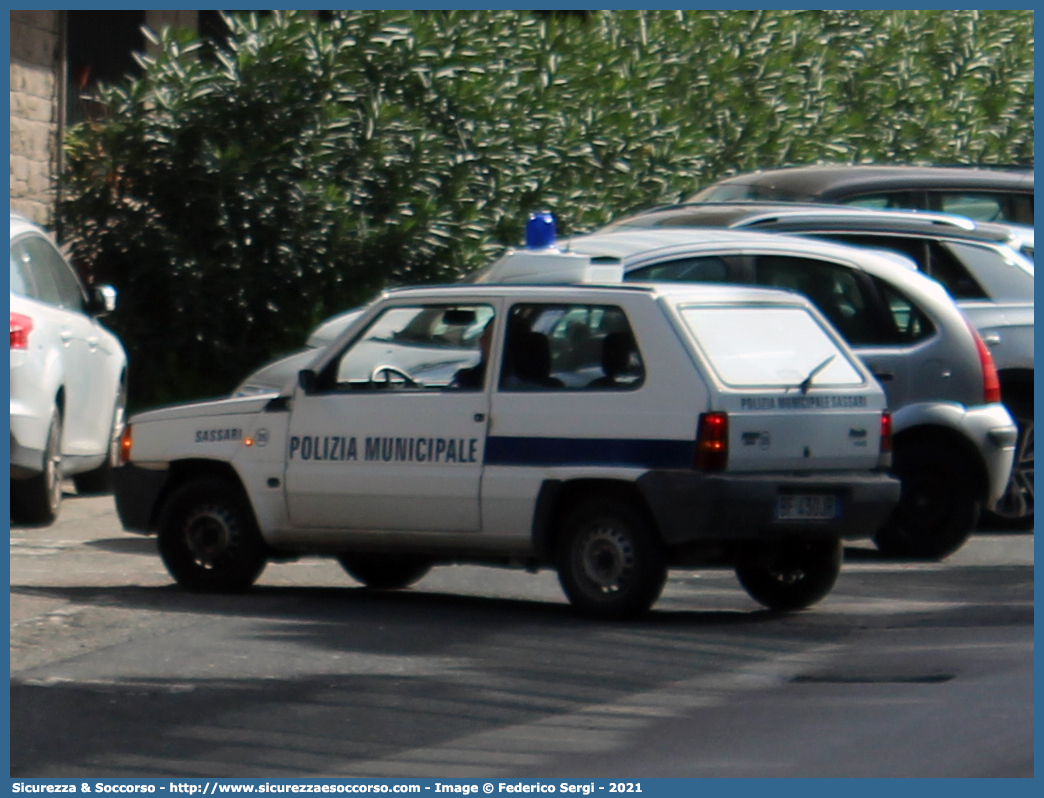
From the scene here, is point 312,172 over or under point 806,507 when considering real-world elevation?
over

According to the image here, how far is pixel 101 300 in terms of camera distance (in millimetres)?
13750

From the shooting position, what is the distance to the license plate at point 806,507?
29.9 feet

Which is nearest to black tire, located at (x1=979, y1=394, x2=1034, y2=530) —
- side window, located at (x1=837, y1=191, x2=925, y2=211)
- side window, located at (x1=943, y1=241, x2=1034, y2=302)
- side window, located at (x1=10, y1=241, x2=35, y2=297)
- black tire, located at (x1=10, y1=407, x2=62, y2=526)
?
side window, located at (x1=943, y1=241, x2=1034, y2=302)

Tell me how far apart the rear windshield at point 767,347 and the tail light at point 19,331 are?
4551 millimetres

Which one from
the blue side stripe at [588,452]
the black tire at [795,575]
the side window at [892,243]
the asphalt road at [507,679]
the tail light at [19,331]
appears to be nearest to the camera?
the asphalt road at [507,679]

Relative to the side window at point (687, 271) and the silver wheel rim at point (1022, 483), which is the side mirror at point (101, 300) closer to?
the side window at point (687, 271)

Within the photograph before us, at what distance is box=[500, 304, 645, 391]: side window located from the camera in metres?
9.31

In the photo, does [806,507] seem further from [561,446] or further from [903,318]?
[903,318]

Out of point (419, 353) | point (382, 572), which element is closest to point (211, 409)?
point (419, 353)

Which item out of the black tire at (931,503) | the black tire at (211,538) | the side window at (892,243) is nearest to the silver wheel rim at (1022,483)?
the black tire at (931,503)

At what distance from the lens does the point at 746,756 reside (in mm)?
6457

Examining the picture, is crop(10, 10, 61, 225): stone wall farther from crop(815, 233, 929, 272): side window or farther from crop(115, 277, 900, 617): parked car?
crop(115, 277, 900, 617): parked car

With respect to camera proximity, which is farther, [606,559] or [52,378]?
[52,378]

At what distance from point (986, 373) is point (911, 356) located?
43 centimetres
